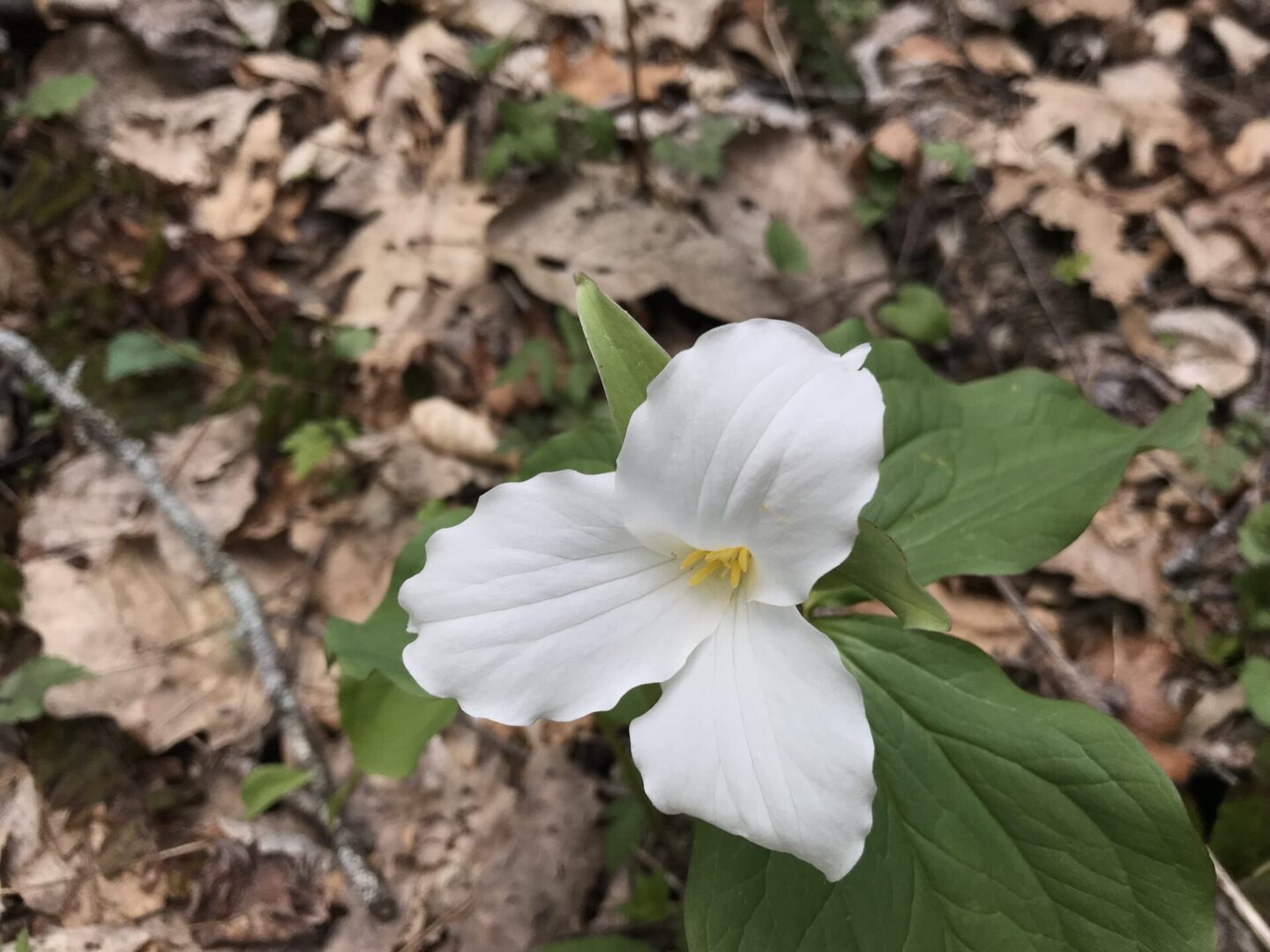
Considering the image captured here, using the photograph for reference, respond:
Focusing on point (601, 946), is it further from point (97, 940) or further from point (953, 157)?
point (953, 157)

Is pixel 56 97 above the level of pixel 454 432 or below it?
above


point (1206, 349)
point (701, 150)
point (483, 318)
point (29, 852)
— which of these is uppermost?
point (701, 150)

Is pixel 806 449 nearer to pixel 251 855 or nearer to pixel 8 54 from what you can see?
pixel 251 855

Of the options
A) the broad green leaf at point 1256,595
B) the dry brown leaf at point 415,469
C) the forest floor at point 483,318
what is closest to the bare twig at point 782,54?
the forest floor at point 483,318

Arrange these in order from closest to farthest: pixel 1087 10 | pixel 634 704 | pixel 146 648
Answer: pixel 634 704 < pixel 146 648 < pixel 1087 10

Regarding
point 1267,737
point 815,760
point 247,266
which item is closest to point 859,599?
point 815,760

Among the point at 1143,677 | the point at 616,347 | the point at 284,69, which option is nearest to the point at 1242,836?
the point at 1143,677

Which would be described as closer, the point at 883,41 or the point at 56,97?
the point at 56,97
